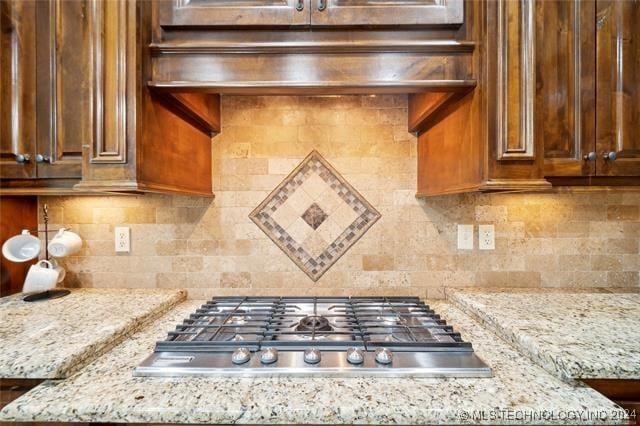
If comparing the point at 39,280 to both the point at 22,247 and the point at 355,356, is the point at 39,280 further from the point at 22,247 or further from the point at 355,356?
the point at 355,356

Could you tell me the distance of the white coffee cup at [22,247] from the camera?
1.46 metres

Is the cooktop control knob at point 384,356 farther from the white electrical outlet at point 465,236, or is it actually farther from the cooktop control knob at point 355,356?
the white electrical outlet at point 465,236

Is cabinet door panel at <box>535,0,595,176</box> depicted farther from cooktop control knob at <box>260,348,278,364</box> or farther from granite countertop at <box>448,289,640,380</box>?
cooktop control knob at <box>260,348,278,364</box>

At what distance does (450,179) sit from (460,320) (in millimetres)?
586

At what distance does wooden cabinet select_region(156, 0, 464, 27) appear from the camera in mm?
1142

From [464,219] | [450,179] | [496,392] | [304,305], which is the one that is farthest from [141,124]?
[464,219]

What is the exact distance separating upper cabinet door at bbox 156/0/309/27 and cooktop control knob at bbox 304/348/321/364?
Answer: 43.5 inches

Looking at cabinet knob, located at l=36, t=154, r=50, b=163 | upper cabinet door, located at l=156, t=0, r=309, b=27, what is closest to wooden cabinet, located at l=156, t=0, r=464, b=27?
upper cabinet door, located at l=156, t=0, r=309, b=27

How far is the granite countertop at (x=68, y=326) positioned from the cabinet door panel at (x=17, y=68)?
2.32ft

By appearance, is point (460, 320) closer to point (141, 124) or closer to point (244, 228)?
point (244, 228)

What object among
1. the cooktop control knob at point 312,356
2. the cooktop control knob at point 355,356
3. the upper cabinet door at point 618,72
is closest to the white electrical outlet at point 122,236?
the cooktop control knob at point 312,356

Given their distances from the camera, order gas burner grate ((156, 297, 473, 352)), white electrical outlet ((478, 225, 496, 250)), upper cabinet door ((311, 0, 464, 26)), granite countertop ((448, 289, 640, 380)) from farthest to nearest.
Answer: white electrical outlet ((478, 225, 496, 250)) < upper cabinet door ((311, 0, 464, 26)) < gas burner grate ((156, 297, 473, 352)) < granite countertop ((448, 289, 640, 380))

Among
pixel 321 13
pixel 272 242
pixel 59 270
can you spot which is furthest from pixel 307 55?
pixel 59 270

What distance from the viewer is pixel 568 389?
0.86 meters
